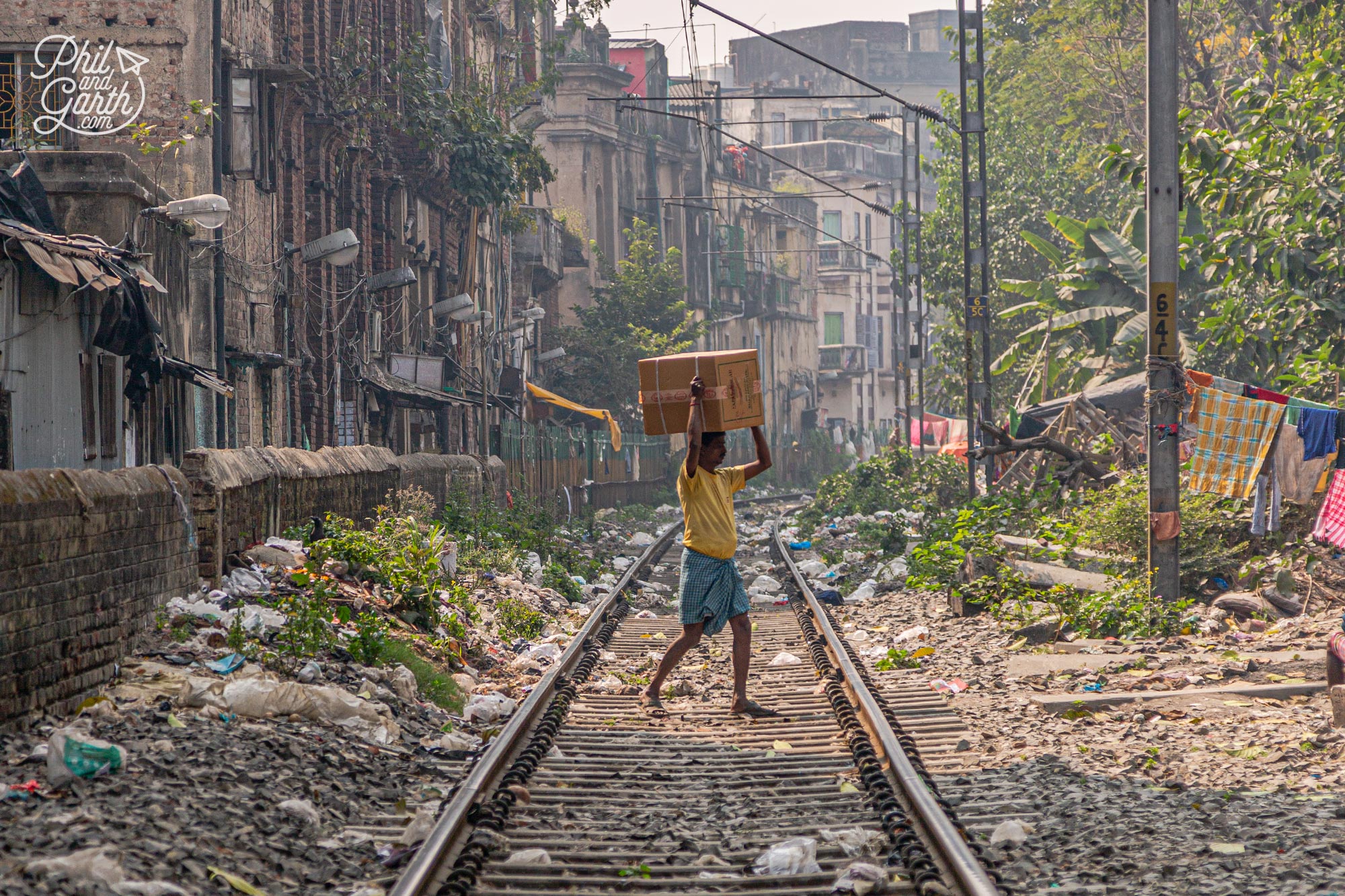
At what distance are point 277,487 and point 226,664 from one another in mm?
4298

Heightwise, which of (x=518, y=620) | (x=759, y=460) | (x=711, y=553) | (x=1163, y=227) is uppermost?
(x=1163, y=227)

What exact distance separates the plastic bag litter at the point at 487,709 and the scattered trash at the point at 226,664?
4.65ft

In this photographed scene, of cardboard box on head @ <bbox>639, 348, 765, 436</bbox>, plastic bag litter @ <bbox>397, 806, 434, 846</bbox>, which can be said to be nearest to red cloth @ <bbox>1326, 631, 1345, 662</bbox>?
cardboard box on head @ <bbox>639, 348, 765, 436</bbox>

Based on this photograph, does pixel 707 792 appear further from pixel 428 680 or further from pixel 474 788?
pixel 428 680

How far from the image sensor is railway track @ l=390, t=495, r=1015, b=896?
17.7 feet

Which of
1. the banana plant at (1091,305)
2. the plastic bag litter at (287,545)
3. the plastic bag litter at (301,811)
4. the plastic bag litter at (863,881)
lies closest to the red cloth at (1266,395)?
the banana plant at (1091,305)

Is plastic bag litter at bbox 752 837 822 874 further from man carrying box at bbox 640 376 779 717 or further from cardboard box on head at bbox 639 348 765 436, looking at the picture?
cardboard box on head at bbox 639 348 765 436

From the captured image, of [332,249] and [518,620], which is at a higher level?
[332,249]

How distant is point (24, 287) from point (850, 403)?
72609 mm

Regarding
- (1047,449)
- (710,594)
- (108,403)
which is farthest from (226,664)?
(1047,449)

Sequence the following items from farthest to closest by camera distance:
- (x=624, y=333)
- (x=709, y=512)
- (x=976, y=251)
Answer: (x=624, y=333), (x=976, y=251), (x=709, y=512)

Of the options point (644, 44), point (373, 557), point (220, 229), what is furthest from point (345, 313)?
point (644, 44)

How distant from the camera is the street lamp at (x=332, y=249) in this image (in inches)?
915

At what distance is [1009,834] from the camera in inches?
232
